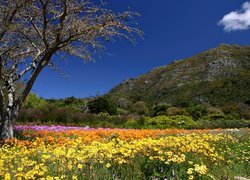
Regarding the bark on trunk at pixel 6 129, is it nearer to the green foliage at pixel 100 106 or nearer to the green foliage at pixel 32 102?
the green foliage at pixel 32 102

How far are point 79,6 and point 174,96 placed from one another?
6611 centimetres

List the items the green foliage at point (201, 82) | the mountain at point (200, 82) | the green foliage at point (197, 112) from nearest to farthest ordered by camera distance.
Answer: the green foliage at point (197, 112) < the green foliage at point (201, 82) < the mountain at point (200, 82)

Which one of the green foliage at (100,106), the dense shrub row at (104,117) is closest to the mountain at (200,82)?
the dense shrub row at (104,117)

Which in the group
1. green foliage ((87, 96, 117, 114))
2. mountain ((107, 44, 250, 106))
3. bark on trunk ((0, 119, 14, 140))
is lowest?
bark on trunk ((0, 119, 14, 140))

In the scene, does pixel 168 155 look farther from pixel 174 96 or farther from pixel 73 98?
pixel 174 96

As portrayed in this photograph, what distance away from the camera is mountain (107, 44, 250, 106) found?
218ft

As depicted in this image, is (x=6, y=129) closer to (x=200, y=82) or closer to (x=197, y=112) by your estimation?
(x=197, y=112)

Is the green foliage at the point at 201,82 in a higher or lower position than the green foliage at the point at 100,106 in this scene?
higher

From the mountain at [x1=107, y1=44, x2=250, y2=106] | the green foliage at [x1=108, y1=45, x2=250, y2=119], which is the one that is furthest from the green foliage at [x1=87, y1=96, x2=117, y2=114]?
the mountain at [x1=107, y1=44, x2=250, y2=106]

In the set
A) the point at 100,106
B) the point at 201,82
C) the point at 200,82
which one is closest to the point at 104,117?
the point at 100,106

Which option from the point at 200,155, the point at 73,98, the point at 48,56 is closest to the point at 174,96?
the point at 73,98

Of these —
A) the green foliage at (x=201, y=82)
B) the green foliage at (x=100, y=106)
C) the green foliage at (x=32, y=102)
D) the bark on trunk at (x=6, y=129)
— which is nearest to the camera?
the bark on trunk at (x=6, y=129)

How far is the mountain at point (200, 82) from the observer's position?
6644cm

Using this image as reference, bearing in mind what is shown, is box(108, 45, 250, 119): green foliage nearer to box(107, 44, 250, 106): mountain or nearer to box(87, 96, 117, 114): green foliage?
box(107, 44, 250, 106): mountain
